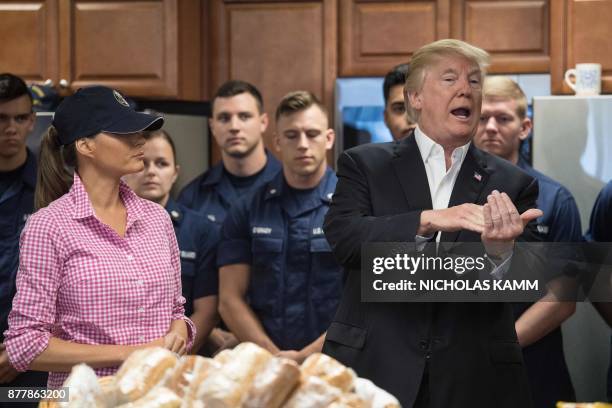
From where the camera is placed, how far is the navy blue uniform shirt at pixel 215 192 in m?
3.73

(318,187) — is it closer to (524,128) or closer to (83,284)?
(524,128)

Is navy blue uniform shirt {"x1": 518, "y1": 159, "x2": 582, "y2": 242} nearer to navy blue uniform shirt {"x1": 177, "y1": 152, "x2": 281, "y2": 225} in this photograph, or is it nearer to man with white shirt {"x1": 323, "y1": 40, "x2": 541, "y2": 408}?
man with white shirt {"x1": 323, "y1": 40, "x2": 541, "y2": 408}

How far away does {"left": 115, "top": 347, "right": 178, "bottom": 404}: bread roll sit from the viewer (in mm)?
1395

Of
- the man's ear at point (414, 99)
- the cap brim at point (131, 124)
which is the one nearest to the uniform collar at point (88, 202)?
the cap brim at point (131, 124)

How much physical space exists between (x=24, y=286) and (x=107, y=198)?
27cm

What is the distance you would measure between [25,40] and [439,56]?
9.23 feet


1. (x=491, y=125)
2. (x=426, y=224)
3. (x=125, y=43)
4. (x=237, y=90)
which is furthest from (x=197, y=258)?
(x=426, y=224)

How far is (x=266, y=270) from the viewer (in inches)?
127

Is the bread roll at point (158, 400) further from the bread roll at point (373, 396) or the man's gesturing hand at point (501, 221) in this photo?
the man's gesturing hand at point (501, 221)

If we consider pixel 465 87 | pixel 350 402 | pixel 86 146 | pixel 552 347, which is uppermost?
pixel 465 87

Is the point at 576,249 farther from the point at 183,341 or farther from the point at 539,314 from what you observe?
the point at 183,341

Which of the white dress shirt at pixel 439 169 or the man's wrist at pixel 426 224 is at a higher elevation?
the white dress shirt at pixel 439 169

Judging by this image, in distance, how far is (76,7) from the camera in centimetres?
439

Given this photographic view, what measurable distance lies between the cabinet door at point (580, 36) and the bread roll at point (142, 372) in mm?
2788
